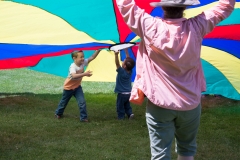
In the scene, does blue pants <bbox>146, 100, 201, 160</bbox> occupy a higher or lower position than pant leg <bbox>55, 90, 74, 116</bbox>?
higher

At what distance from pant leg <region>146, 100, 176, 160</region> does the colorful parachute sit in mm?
1968

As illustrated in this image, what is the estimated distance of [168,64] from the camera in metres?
2.64

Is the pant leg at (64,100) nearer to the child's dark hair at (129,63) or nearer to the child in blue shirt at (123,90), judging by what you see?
the child in blue shirt at (123,90)

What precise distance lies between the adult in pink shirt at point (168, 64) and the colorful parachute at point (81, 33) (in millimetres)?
1942

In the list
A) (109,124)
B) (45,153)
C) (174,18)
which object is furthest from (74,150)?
(174,18)

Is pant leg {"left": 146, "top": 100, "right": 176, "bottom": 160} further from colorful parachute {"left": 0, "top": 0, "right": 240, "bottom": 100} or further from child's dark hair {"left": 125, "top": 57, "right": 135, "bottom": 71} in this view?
child's dark hair {"left": 125, "top": 57, "right": 135, "bottom": 71}

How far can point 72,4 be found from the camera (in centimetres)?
455

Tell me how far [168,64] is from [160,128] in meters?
0.36

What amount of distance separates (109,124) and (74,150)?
1294 millimetres

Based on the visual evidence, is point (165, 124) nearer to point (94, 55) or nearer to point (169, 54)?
point (169, 54)

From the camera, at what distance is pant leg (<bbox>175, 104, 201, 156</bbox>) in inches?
107

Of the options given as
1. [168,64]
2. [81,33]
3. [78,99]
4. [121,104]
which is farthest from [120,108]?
[168,64]

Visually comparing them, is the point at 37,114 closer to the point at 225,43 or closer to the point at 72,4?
the point at 72,4

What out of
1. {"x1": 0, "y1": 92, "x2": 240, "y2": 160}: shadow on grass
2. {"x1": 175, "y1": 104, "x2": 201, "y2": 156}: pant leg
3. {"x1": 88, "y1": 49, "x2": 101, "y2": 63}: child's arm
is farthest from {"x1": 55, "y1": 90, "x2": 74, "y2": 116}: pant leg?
{"x1": 175, "y1": 104, "x2": 201, "y2": 156}: pant leg
